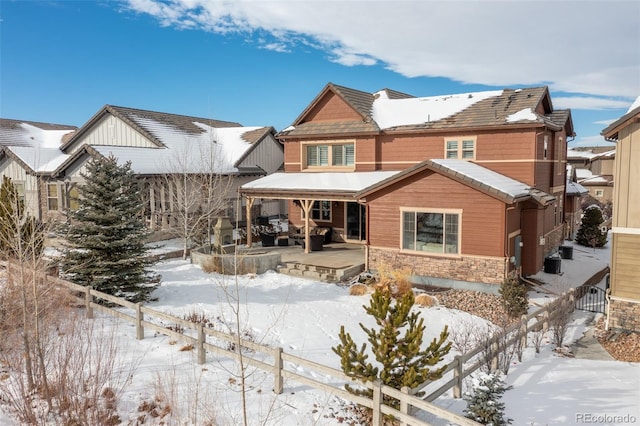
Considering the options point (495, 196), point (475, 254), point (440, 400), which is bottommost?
point (440, 400)

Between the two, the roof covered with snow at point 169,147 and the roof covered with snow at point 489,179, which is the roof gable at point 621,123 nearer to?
the roof covered with snow at point 489,179

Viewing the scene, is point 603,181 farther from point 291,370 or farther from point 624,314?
point 291,370

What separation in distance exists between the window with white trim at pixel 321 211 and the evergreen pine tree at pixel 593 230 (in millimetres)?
16070

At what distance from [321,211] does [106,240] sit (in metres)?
13.1

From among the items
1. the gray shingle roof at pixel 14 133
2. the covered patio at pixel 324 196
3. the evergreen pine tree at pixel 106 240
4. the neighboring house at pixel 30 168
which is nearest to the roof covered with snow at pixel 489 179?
the covered patio at pixel 324 196

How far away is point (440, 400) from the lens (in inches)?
362

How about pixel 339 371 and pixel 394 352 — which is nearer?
pixel 394 352

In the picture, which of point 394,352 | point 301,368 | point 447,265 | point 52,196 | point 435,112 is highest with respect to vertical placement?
point 435,112

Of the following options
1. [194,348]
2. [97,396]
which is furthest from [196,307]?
[97,396]

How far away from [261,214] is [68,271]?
1998 centimetres

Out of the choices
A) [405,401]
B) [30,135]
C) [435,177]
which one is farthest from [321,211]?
[30,135]

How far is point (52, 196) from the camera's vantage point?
89.4 feet

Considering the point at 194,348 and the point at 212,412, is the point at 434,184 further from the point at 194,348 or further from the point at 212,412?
the point at 212,412

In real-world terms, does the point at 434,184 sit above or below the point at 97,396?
above
